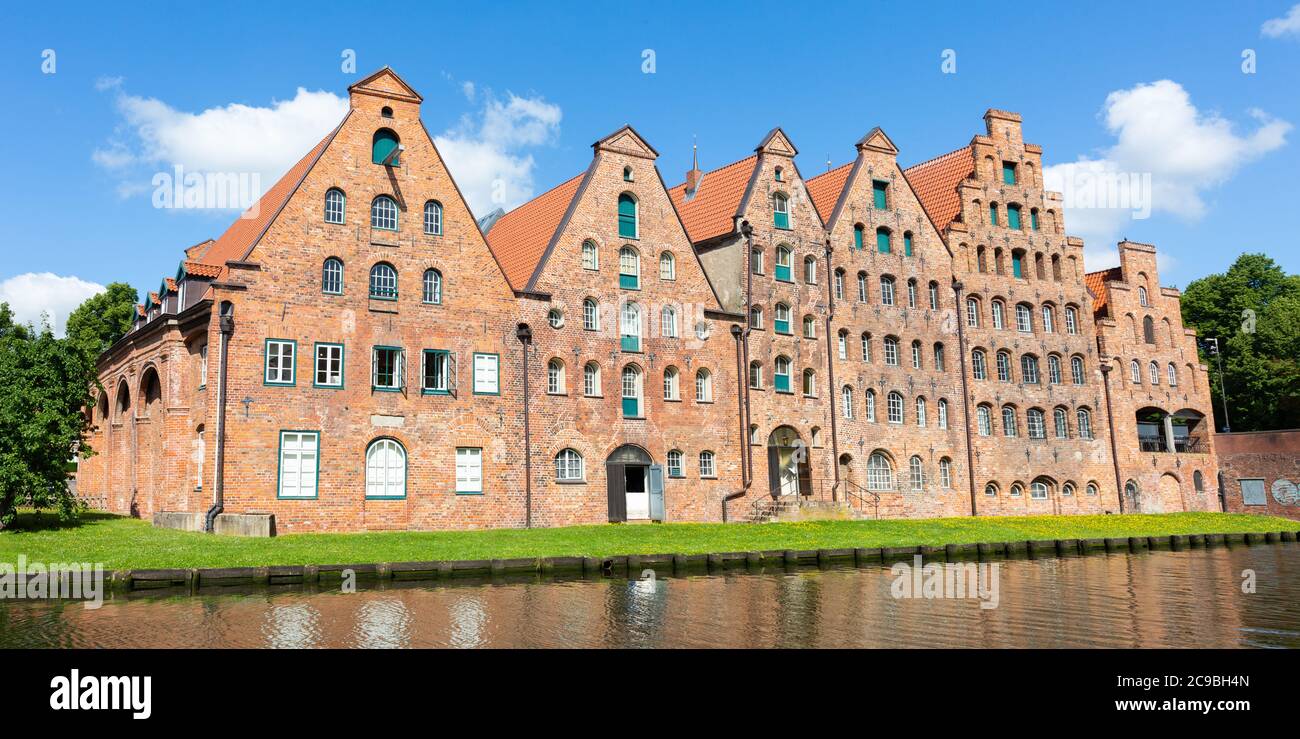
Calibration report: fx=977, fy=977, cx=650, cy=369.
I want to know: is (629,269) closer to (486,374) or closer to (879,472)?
(486,374)

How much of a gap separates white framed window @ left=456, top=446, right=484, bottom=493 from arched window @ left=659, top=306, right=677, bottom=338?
8821 millimetres

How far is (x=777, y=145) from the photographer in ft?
139

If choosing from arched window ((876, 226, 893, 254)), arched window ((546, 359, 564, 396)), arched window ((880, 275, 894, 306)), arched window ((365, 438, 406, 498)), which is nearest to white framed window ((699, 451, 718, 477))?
arched window ((546, 359, 564, 396))

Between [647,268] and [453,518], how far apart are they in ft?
39.7

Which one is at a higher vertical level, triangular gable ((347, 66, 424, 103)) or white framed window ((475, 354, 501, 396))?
triangular gable ((347, 66, 424, 103))

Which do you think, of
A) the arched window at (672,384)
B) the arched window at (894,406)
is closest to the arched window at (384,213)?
the arched window at (672,384)

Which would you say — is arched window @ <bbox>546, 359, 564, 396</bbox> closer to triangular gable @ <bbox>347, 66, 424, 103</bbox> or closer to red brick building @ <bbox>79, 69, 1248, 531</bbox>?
red brick building @ <bbox>79, 69, 1248, 531</bbox>

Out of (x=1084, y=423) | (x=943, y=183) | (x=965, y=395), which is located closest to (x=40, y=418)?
(x=965, y=395)

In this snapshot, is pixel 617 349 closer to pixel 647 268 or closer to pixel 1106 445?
pixel 647 268

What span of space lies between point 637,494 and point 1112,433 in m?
28.4

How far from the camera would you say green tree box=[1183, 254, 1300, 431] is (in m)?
61.3

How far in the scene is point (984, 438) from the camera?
152ft

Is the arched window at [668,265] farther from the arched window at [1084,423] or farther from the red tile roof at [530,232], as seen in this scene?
the arched window at [1084,423]
